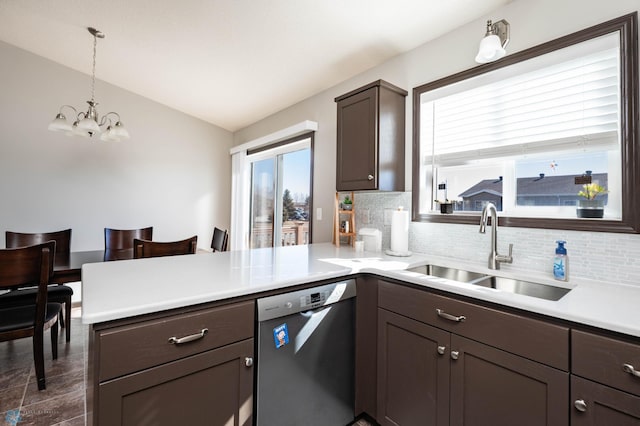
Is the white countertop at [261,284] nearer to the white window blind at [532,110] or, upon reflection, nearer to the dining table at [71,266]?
the white window blind at [532,110]

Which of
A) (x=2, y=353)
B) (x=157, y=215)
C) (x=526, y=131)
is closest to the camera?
(x=526, y=131)

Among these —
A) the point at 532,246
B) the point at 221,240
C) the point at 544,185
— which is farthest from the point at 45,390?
the point at 544,185

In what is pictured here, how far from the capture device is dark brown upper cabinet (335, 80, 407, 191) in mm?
2057

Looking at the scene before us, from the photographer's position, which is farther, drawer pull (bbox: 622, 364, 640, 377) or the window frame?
the window frame

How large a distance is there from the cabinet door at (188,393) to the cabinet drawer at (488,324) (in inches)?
29.9

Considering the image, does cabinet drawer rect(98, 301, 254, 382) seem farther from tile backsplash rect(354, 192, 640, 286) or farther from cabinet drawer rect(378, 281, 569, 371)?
tile backsplash rect(354, 192, 640, 286)

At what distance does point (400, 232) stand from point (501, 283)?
27.2 inches

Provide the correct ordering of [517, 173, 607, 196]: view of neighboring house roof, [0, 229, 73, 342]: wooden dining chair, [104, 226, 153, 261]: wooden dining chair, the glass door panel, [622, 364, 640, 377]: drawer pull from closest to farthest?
[622, 364, 640, 377]: drawer pull
[517, 173, 607, 196]: view of neighboring house roof
[0, 229, 73, 342]: wooden dining chair
[104, 226, 153, 261]: wooden dining chair
the glass door panel

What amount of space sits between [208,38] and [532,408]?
3.02m

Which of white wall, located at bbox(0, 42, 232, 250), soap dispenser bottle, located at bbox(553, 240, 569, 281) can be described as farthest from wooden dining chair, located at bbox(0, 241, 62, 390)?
soap dispenser bottle, located at bbox(553, 240, 569, 281)

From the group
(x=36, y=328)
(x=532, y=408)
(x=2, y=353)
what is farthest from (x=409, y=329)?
(x=2, y=353)

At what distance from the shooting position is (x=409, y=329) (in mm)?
1457

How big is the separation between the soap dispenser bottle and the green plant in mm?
264

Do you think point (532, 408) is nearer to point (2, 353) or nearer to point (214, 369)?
point (214, 369)
